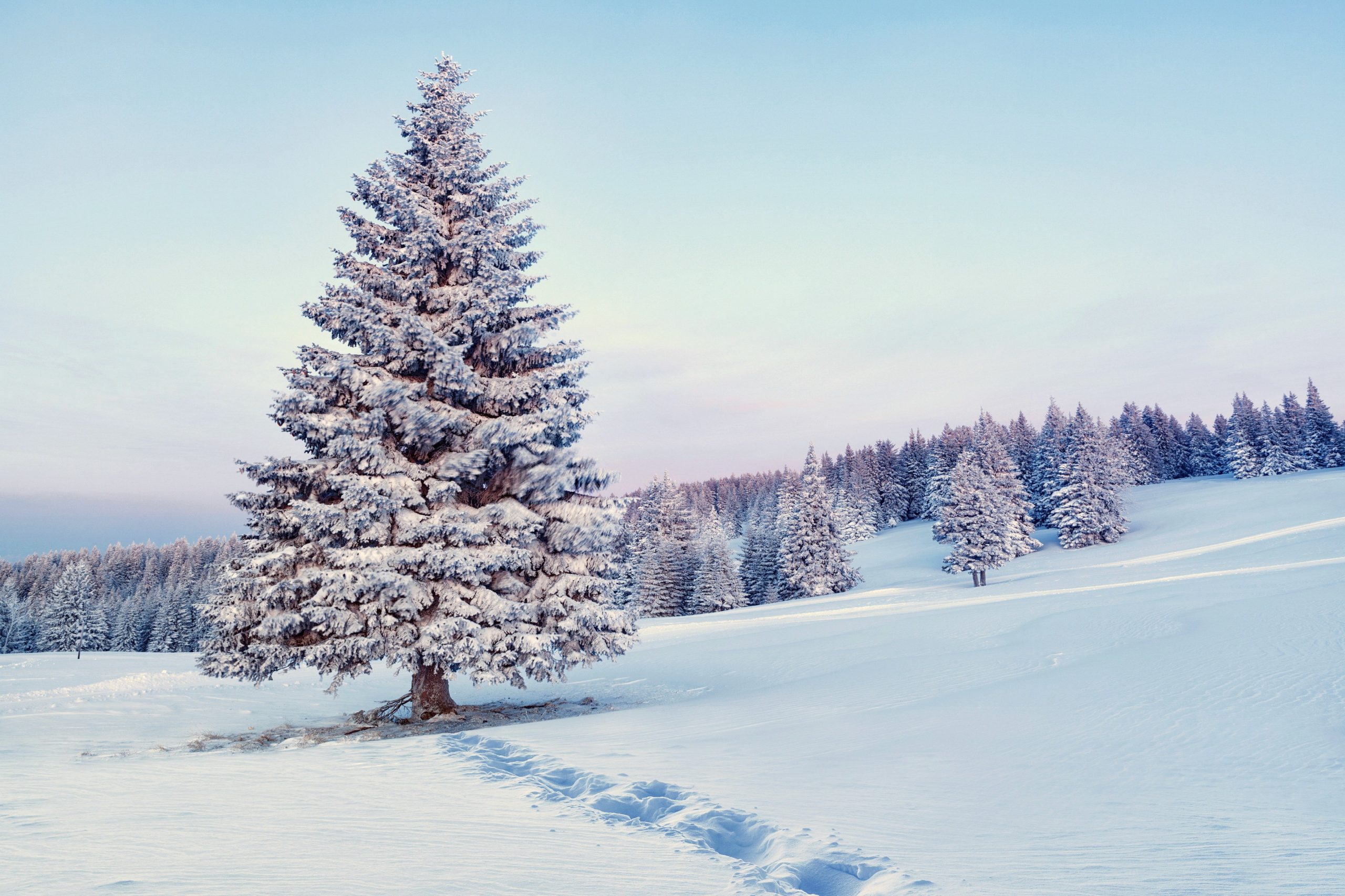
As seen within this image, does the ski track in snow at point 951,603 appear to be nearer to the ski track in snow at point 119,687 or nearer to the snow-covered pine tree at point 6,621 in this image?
the ski track in snow at point 119,687

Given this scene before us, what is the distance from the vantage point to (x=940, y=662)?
41.4ft

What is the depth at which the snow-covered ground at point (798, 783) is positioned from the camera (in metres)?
3.74

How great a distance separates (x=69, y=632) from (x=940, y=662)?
249 feet

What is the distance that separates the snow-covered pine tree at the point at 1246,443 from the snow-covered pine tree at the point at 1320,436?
486 cm

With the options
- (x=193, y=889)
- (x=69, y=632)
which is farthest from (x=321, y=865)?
(x=69, y=632)

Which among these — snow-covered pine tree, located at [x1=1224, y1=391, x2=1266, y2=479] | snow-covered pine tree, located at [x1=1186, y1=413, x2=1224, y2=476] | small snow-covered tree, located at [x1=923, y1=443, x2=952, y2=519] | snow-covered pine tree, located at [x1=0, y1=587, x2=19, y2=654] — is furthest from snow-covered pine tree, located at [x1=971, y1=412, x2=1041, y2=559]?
snow-covered pine tree, located at [x1=0, y1=587, x2=19, y2=654]

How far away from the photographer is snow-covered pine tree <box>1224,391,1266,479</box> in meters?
69.8

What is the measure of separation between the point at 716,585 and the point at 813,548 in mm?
9285

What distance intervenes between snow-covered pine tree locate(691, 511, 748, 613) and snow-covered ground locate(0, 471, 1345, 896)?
40.2 metres

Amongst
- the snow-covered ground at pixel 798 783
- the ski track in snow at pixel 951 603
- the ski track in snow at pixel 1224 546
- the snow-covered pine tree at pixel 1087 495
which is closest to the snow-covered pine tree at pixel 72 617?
the ski track in snow at pixel 951 603

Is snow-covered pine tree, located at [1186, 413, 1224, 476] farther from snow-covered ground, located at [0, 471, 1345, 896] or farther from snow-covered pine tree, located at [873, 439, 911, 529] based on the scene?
snow-covered ground, located at [0, 471, 1345, 896]

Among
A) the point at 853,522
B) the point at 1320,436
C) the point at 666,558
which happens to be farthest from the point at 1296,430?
the point at 666,558

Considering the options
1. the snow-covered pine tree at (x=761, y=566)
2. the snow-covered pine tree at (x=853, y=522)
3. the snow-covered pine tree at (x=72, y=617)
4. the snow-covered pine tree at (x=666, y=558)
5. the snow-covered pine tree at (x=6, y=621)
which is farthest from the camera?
→ the snow-covered pine tree at (x=853, y=522)

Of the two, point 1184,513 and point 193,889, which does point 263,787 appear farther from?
point 1184,513
